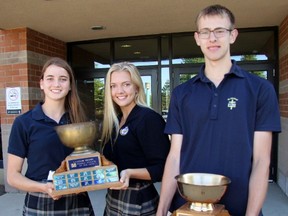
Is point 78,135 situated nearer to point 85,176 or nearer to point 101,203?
point 85,176

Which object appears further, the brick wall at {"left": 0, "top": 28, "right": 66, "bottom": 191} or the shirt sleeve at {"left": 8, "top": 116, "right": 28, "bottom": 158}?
the brick wall at {"left": 0, "top": 28, "right": 66, "bottom": 191}

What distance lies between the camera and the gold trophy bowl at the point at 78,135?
5.99 feet

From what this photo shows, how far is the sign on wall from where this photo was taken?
5449 millimetres

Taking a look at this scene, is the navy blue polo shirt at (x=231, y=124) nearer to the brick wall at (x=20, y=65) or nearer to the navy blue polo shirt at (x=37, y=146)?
the navy blue polo shirt at (x=37, y=146)

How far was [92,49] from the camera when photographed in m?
6.54

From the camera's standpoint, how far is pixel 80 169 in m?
1.85

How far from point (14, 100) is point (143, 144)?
411cm

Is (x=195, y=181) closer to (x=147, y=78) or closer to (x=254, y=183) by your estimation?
(x=254, y=183)

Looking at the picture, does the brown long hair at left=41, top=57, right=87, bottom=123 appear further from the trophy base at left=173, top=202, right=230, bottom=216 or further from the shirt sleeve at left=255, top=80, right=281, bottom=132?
the shirt sleeve at left=255, top=80, right=281, bottom=132

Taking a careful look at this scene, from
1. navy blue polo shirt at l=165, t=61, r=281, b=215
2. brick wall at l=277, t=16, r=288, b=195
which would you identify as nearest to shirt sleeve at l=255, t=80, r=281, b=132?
navy blue polo shirt at l=165, t=61, r=281, b=215

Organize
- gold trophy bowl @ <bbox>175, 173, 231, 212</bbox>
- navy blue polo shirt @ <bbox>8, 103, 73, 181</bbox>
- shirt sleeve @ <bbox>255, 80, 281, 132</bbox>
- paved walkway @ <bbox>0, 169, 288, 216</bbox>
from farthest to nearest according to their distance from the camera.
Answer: paved walkway @ <bbox>0, 169, 288, 216</bbox> → navy blue polo shirt @ <bbox>8, 103, 73, 181</bbox> → shirt sleeve @ <bbox>255, 80, 281, 132</bbox> → gold trophy bowl @ <bbox>175, 173, 231, 212</bbox>

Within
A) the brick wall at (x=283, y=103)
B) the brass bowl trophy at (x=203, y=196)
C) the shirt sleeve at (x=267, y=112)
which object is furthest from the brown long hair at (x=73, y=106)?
the brick wall at (x=283, y=103)

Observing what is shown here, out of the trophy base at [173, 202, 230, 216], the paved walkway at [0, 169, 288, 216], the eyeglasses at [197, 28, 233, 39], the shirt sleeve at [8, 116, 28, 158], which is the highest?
the eyeglasses at [197, 28, 233, 39]

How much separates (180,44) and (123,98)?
4289mm
